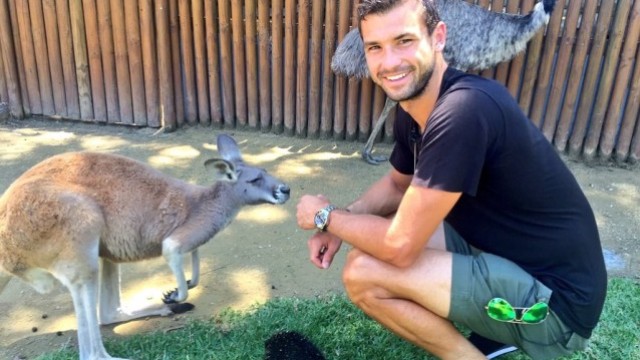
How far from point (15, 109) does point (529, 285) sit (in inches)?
217

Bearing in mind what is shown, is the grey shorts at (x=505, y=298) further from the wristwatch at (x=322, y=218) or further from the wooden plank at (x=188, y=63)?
the wooden plank at (x=188, y=63)

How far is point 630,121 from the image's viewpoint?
17.6 ft

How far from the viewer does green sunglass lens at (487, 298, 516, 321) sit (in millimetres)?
2352

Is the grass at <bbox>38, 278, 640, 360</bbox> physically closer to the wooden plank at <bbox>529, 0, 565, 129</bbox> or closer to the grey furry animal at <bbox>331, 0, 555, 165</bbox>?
the grey furry animal at <bbox>331, 0, 555, 165</bbox>

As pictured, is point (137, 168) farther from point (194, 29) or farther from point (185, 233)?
point (194, 29)

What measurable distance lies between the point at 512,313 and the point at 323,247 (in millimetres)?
876

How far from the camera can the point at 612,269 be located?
380 cm

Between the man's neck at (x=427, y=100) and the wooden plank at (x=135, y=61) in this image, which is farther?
the wooden plank at (x=135, y=61)

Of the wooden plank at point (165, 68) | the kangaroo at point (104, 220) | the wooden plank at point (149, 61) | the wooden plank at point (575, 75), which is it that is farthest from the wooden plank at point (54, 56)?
the wooden plank at point (575, 75)

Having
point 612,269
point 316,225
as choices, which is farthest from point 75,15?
point 612,269

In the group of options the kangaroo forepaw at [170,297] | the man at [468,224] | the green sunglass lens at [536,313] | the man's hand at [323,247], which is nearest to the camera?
the man at [468,224]

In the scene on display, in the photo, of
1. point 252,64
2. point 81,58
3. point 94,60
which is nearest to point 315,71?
point 252,64

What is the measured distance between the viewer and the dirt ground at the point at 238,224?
3.26 meters

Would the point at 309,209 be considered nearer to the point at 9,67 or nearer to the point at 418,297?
the point at 418,297
